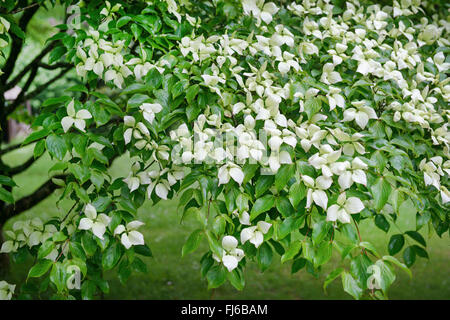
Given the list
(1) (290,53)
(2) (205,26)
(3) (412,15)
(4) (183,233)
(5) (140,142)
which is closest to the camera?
(5) (140,142)

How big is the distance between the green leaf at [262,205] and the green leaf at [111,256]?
544mm

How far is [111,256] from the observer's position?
1617 mm

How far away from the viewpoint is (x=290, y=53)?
6.38ft

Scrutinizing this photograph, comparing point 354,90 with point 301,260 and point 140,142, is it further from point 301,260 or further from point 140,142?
point 140,142

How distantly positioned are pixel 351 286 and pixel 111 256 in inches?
34.6

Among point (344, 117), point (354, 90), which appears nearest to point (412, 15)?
point (354, 90)

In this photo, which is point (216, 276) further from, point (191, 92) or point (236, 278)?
point (191, 92)

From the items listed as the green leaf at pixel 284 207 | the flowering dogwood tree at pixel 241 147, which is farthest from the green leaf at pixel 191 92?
the green leaf at pixel 284 207

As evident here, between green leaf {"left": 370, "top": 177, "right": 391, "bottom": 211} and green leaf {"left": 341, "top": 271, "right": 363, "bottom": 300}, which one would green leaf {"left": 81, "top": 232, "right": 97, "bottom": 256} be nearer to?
green leaf {"left": 341, "top": 271, "right": 363, "bottom": 300}

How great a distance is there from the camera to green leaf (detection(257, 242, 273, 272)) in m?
1.57

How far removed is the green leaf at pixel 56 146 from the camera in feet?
4.99

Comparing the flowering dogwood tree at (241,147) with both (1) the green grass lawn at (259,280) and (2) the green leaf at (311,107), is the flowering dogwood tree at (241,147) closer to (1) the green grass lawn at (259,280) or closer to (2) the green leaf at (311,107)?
(2) the green leaf at (311,107)

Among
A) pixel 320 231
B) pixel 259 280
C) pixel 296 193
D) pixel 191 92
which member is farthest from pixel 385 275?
pixel 259 280
